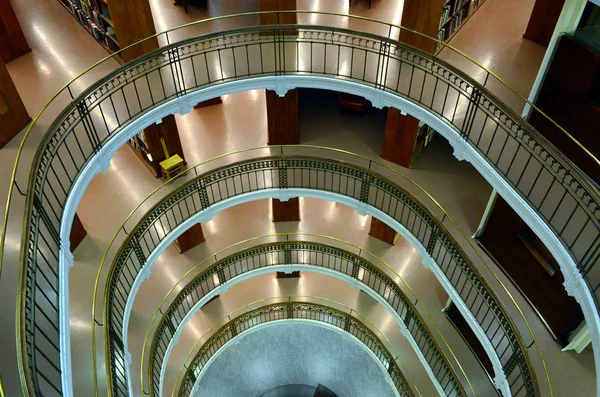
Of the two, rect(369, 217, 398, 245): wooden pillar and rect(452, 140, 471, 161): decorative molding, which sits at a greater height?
rect(452, 140, 471, 161): decorative molding

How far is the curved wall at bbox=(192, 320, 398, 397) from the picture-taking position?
1247 cm

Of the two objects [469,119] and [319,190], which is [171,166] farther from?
[469,119]

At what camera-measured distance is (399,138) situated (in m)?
8.88

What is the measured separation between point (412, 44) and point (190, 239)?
5978mm

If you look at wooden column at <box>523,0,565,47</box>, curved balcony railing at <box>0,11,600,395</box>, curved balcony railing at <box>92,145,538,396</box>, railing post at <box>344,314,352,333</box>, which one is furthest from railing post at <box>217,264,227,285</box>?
wooden column at <box>523,0,565,47</box>

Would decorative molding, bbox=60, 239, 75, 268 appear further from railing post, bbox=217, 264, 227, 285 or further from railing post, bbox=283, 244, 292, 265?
railing post, bbox=283, 244, 292, 265

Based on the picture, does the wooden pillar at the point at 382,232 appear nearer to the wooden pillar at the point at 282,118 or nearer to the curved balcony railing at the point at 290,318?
the curved balcony railing at the point at 290,318

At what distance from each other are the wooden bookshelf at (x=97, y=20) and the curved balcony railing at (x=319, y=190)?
2.85 m

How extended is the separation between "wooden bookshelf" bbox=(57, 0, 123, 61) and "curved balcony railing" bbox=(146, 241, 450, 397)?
466cm

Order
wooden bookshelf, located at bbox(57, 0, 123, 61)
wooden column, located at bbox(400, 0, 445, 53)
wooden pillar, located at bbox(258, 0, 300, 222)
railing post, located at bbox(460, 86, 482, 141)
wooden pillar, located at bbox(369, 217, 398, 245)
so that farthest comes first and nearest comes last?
wooden pillar, located at bbox(369, 217, 398, 245) < wooden pillar, located at bbox(258, 0, 300, 222) < wooden bookshelf, located at bbox(57, 0, 123, 61) < wooden column, located at bbox(400, 0, 445, 53) < railing post, located at bbox(460, 86, 482, 141)

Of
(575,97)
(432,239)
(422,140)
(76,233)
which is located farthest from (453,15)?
(76,233)

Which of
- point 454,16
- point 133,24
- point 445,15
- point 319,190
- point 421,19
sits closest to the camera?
point 421,19

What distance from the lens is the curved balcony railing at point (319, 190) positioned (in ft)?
23.7

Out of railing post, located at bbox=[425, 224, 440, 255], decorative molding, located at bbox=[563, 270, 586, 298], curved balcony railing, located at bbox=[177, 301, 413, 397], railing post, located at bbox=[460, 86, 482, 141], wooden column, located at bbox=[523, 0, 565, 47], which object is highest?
wooden column, located at bbox=[523, 0, 565, 47]
